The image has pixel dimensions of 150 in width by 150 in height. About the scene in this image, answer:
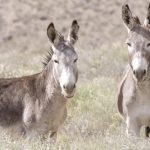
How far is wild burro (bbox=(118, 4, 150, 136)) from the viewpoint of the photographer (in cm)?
945

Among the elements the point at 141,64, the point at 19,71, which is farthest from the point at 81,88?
the point at 141,64

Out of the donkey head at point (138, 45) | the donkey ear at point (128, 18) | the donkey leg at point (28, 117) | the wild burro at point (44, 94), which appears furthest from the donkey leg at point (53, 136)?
the donkey ear at point (128, 18)

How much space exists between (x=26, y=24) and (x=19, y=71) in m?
14.2

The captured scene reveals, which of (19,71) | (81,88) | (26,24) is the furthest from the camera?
(26,24)

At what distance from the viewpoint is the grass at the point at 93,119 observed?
28.2 ft

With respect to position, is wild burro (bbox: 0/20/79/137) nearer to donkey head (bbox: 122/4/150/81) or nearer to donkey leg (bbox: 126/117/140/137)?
donkey head (bbox: 122/4/150/81)

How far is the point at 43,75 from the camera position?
1024 cm

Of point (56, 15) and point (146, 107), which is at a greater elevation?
point (146, 107)

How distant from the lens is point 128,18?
10086 mm

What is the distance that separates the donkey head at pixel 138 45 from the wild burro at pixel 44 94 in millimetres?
753

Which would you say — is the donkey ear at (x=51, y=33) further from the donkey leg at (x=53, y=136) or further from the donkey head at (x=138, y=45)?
the donkey leg at (x=53, y=136)

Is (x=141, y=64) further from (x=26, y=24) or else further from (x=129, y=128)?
(x=26, y=24)

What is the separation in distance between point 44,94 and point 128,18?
1614mm

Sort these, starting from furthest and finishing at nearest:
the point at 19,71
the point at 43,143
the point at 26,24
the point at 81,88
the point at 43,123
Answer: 1. the point at 26,24
2. the point at 19,71
3. the point at 81,88
4. the point at 43,123
5. the point at 43,143
